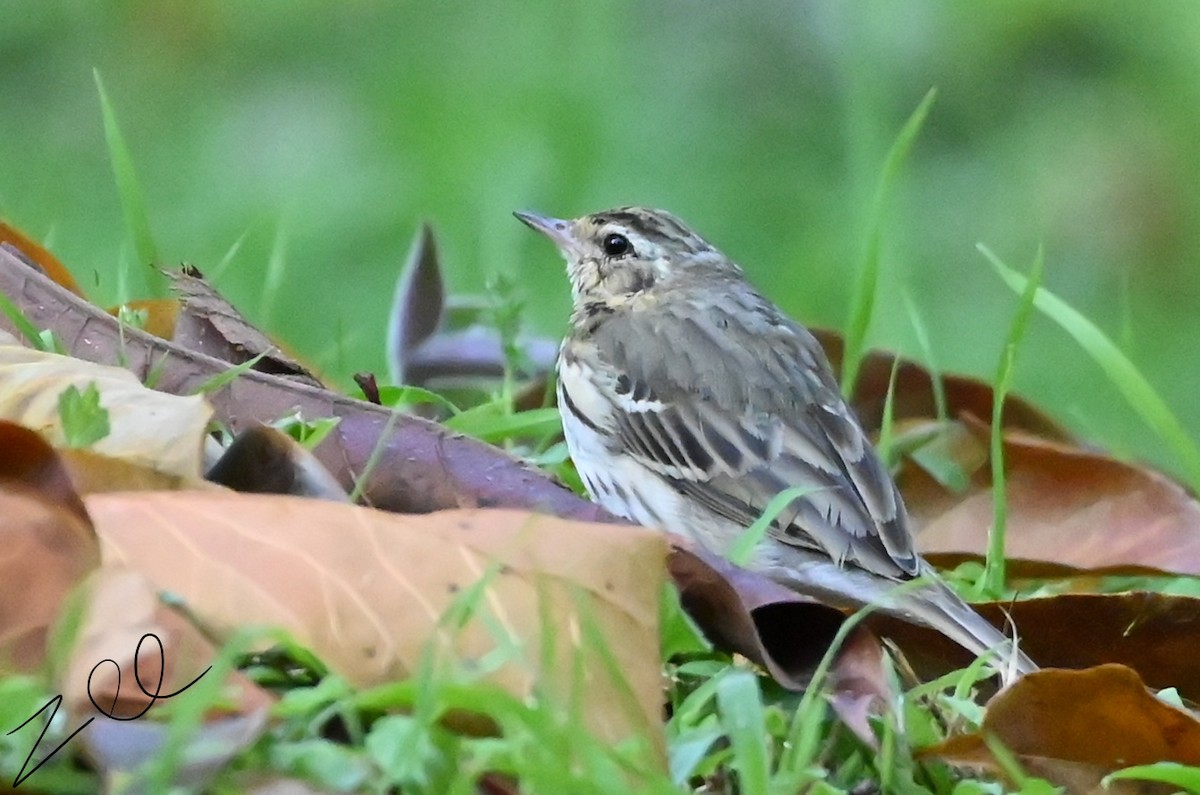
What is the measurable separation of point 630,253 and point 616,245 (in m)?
0.05

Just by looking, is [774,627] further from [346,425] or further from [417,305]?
[417,305]

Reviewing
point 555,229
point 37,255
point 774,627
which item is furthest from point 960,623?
point 555,229

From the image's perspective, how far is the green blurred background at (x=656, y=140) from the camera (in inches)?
333

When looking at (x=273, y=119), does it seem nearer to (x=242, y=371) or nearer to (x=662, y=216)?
(x=662, y=216)

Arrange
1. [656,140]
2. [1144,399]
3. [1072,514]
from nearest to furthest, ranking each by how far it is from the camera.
Answer: [1144,399]
[1072,514]
[656,140]

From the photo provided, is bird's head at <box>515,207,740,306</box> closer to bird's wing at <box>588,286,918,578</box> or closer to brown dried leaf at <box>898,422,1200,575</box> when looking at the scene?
bird's wing at <box>588,286,918,578</box>

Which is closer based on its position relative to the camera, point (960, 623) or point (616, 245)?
point (960, 623)

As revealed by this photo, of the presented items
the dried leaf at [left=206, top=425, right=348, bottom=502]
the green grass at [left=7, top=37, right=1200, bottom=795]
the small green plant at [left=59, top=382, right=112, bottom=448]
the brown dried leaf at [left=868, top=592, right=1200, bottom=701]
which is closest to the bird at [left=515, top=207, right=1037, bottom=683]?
the brown dried leaf at [left=868, top=592, right=1200, bottom=701]

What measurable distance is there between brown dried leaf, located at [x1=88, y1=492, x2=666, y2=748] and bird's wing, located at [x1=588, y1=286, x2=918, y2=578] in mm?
1374

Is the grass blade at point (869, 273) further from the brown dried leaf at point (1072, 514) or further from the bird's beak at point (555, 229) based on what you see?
the bird's beak at point (555, 229)

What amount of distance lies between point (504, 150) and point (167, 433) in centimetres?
563

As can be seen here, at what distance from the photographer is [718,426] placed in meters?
4.94

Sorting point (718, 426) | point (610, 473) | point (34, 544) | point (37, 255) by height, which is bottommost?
point (610, 473)

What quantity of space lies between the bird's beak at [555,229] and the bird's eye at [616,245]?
0.12m
